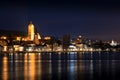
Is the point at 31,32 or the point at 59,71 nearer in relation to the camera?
the point at 59,71

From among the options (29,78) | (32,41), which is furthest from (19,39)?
(29,78)

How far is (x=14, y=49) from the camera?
12756 centimetres

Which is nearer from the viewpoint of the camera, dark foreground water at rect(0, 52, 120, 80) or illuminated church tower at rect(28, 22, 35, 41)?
dark foreground water at rect(0, 52, 120, 80)

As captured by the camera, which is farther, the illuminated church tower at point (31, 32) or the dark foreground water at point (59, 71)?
the illuminated church tower at point (31, 32)

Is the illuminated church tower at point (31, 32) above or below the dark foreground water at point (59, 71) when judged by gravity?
above

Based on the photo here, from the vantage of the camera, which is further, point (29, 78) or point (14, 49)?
point (14, 49)

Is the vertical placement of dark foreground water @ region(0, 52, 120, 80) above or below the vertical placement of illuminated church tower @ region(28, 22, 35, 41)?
below

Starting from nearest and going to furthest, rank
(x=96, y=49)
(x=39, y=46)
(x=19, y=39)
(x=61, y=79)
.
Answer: (x=61, y=79)
(x=39, y=46)
(x=19, y=39)
(x=96, y=49)

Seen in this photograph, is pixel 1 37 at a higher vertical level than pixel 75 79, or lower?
higher

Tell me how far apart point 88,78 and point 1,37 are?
396 feet

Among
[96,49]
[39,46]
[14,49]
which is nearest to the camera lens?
[14,49]

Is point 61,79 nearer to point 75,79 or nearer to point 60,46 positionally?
point 75,79

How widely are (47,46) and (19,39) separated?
1112 cm

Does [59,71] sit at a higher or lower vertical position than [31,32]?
lower
